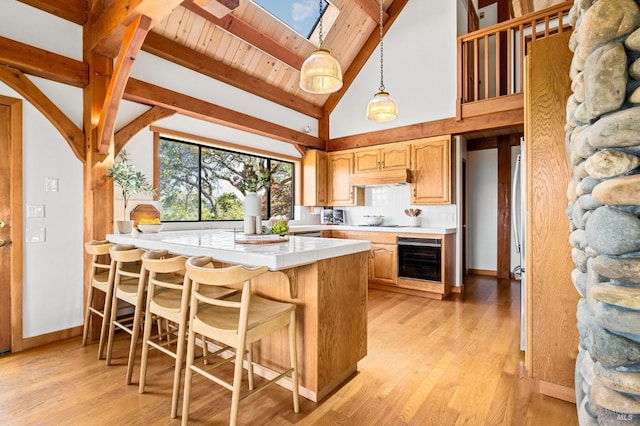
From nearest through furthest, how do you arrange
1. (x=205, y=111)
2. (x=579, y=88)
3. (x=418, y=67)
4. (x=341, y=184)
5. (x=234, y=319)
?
(x=579, y=88) → (x=234, y=319) → (x=205, y=111) → (x=418, y=67) → (x=341, y=184)

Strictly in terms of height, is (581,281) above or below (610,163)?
below

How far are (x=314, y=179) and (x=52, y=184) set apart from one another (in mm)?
3653

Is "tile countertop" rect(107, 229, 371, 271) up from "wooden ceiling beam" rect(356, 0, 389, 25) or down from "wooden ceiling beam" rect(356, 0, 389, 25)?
down

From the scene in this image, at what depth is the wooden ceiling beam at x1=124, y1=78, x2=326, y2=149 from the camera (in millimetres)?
3443

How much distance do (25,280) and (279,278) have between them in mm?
2382

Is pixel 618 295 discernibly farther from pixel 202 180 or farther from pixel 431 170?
pixel 202 180

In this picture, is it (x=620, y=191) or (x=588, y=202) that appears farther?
(x=588, y=202)

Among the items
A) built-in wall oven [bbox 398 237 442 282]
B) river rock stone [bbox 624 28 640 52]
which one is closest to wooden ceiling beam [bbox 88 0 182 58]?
river rock stone [bbox 624 28 640 52]

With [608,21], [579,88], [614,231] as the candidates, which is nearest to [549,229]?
[579,88]

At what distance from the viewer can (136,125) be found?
137 inches

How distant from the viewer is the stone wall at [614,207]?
105cm

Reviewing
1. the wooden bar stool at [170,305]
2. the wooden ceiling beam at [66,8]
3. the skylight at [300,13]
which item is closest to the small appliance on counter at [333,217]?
the skylight at [300,13]

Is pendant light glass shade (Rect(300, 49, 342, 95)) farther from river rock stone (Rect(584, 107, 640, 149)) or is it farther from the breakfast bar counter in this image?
river rock stone (Rect(584, 107, 640, 149))

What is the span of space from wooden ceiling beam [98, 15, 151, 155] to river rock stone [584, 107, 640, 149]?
2.97 meters
